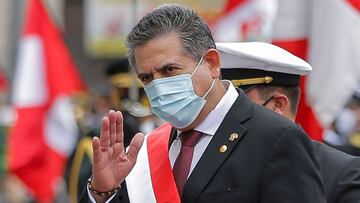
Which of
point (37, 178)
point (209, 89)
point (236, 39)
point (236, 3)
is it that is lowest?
point (37, 178)

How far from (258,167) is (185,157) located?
36 cm

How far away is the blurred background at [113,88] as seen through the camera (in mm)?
6734

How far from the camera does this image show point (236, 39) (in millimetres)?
10633

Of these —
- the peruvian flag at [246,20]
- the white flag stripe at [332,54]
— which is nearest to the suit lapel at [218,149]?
the white flag stripe at [332,54]

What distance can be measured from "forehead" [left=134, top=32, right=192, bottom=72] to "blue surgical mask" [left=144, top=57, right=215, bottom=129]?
6 centimetres

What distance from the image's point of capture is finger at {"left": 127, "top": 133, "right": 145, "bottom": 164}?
14.7ft

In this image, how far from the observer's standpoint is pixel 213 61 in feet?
14.7

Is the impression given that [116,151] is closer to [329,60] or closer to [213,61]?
[213,61]

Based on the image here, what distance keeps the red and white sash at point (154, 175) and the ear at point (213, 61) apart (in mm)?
398

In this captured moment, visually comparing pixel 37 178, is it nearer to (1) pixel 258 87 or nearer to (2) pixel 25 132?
(2) pixel 25 132

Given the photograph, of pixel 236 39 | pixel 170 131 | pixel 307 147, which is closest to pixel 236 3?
pixel 236 39

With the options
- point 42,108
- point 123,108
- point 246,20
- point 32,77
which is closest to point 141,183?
point 246,20

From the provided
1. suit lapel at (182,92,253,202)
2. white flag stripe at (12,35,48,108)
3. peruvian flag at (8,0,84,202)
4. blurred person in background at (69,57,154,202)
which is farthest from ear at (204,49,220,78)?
white flag stripe at (12,35,48,108)

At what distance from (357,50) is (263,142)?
254 centimetres
